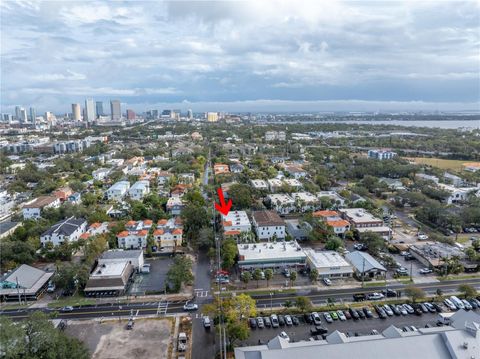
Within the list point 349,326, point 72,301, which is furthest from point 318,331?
point 72,301

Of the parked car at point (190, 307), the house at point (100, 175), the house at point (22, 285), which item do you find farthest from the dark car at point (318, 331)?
the house at point (100, 175)

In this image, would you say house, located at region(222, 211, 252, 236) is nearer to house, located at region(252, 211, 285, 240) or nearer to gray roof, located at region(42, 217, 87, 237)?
house, located at region(252, 211, 285, 240)

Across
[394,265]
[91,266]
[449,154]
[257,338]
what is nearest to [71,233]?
[91,266]

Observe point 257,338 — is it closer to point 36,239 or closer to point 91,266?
point 91,266

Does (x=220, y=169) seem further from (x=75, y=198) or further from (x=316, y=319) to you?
(x=316, y=319)

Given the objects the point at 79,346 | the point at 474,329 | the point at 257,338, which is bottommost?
A: the point at 257,338
